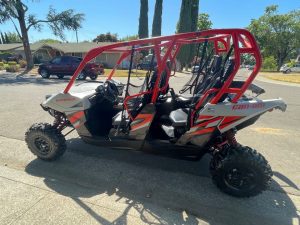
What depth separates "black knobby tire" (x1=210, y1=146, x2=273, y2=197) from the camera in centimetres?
315

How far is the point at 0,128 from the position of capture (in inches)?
233

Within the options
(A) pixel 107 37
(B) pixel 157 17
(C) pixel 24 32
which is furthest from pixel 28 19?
(A) pixel 107 37

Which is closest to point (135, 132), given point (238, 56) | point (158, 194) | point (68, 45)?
point (158, 194)

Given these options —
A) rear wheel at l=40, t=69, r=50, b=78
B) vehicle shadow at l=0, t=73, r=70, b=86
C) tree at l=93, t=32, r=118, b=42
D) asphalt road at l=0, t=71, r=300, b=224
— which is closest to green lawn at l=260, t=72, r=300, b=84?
vehicle shadow at l=0, t=73, r=70, b=86

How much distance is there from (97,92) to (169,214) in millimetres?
2313

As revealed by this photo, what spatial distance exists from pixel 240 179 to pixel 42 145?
302 centimetres

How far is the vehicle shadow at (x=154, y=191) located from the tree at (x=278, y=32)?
6045 centimetres

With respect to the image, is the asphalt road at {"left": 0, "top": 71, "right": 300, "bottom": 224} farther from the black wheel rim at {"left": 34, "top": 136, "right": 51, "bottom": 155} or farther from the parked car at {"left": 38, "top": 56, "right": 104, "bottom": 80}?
the parked car at {"left": 38, "top": 56, "right": 104, "bottom": 80}

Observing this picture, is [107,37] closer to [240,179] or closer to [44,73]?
[44,73]

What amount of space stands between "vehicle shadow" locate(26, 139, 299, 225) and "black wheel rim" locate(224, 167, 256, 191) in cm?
17

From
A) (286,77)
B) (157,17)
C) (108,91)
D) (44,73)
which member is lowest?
(286,77)

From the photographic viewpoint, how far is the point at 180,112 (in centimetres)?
385

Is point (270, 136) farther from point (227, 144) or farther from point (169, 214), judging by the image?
point (169, 214)

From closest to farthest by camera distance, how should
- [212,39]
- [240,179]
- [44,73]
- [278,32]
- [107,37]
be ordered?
[240,179] → [212,39] → [44,73] → [278,32] → [107,37]
